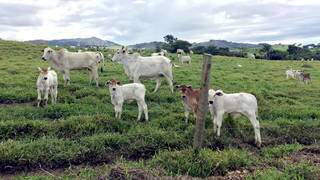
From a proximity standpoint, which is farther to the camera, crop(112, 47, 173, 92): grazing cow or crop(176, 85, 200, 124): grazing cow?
crop(112, 47, 173, 92): grazing cow

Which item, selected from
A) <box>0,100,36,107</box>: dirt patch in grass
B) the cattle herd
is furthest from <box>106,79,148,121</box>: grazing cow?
<box>0,100,36,107</box>: dirt patch in grass

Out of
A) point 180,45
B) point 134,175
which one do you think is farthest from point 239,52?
point 134,175

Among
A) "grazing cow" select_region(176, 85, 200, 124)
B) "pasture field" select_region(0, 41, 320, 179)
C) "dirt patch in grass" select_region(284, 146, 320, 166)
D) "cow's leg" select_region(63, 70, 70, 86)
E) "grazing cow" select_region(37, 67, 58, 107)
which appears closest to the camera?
"pasture field" select_region(0, 41, 320, 179)

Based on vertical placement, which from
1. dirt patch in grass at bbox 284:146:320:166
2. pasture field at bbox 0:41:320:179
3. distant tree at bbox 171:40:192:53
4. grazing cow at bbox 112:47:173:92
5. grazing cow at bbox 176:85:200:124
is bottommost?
dirt patch in grass at bbox 284:146:320:166

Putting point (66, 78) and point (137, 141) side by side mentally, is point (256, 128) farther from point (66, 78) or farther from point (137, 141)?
point (66, 78)

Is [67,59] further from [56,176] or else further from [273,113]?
[56,176]

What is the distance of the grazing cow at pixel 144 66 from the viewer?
1817 centimetres

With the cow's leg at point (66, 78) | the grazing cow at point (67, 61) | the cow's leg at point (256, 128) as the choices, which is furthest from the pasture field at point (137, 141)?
the grazing cow at point (67, 61)

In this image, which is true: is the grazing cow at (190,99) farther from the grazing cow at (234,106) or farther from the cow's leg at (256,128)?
Answer: the cow's leg at (256,128)

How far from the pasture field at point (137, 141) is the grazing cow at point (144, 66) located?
43.7 inches

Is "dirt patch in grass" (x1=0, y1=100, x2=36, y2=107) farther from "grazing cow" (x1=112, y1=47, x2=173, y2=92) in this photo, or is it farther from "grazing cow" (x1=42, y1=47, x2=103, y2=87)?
"grazing cow" (x1=112, y1=47, x2=173, y2=92)

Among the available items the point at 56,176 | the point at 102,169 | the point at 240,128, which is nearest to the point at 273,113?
the point at 240,128

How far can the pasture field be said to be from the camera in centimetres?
952

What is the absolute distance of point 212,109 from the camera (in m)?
12.9
